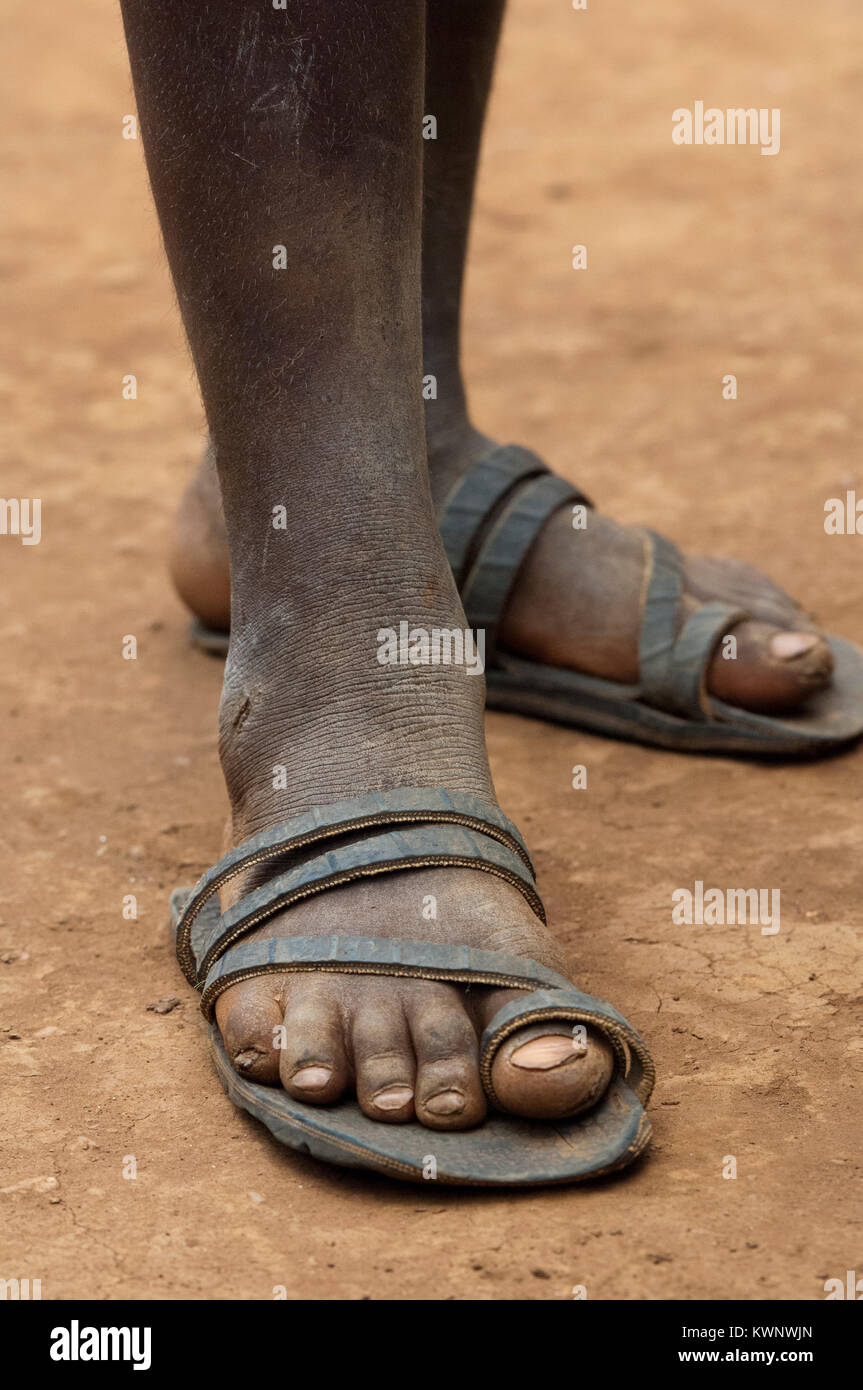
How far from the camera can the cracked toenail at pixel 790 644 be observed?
1.95 m

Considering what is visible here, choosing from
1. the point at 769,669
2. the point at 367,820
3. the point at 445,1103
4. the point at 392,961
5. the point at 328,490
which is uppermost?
the point at 328,490

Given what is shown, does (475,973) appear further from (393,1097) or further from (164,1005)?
(164,1005)

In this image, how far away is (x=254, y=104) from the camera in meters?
1.36

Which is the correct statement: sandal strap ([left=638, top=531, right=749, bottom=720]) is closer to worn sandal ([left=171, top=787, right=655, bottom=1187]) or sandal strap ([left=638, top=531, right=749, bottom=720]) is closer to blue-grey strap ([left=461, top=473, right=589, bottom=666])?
blue-grey strap ([left=461, top=473, right=589, bottom=666])

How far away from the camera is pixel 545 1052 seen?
1.24m

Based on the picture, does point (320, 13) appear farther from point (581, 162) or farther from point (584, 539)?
point (581, 162)

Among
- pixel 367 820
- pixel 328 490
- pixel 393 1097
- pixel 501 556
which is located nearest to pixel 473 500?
pixel 501 556

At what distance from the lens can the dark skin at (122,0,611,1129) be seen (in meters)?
1.30

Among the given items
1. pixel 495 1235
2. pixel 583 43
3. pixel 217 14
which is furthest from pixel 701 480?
pixel 583 43

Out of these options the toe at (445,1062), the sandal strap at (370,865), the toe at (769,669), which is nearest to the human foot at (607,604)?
the toe at (769,669)

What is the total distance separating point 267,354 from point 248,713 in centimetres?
33

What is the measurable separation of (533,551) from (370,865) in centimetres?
77

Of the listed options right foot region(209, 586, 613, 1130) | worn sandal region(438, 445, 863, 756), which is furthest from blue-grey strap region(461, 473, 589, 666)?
right foot region(209, 586, 613, 1130)

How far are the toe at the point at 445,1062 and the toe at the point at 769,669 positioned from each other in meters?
0.78
